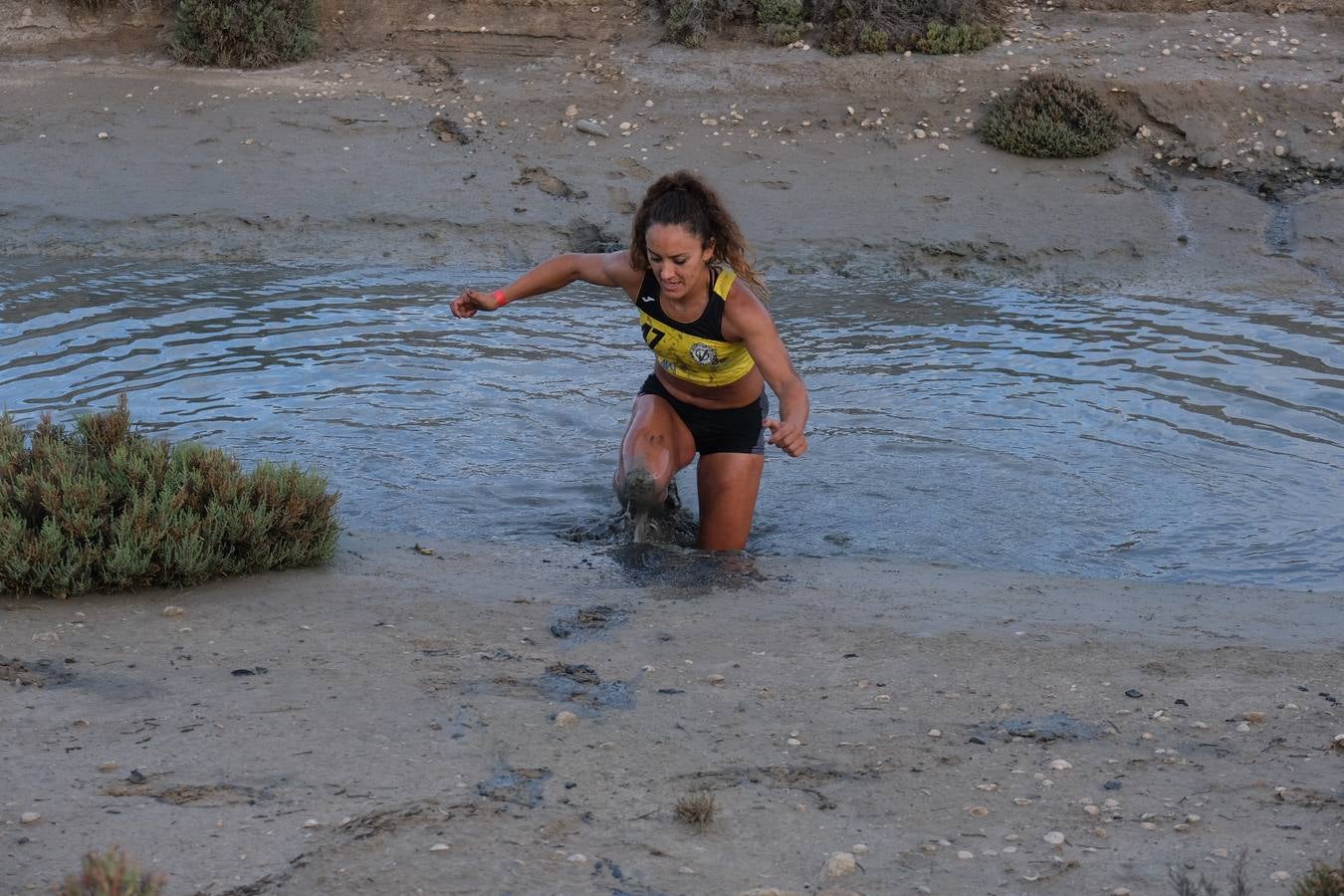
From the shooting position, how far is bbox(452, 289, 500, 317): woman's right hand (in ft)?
21.0

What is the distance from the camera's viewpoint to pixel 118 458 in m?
5.51

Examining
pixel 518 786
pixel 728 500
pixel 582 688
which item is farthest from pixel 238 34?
pixel 518 786

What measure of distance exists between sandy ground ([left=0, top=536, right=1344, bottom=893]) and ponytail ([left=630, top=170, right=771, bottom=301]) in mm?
1517

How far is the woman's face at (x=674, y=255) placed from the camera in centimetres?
591

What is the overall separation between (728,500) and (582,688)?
2.42 metres

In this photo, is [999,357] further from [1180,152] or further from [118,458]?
[118,458]

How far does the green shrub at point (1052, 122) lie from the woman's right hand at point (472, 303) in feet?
27.2

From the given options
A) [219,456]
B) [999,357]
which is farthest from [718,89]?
[219,456]

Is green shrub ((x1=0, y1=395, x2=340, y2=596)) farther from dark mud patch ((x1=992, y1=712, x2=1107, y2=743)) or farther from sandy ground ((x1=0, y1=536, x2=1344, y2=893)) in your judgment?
dark mud patch ((x1=992, y1=712, x2=1107, y2=743))

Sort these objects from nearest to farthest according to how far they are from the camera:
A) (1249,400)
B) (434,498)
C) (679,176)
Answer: (679,176), (434,498), (1249,400)

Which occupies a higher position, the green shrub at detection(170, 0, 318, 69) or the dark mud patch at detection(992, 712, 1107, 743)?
the green shrub at detection(170, 0, 318, 69)

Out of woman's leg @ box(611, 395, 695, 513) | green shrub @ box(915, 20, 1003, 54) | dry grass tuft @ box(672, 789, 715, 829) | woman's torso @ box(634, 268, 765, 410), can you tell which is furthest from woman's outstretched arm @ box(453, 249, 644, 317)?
green shrub @ box(915, 20, 1003, 54)

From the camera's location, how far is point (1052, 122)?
526 inches

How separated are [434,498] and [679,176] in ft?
7.31
